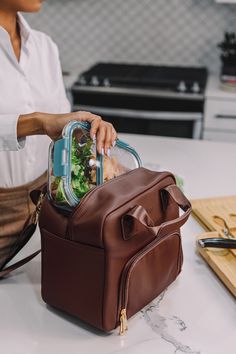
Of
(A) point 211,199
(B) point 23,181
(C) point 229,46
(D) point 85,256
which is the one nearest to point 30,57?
(B) point 23,181

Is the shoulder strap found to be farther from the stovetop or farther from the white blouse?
the stovetop

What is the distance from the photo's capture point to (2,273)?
44.8 inches

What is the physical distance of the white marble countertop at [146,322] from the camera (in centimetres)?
96

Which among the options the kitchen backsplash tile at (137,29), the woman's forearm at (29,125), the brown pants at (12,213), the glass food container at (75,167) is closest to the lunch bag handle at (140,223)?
the glass food container at (75,167)

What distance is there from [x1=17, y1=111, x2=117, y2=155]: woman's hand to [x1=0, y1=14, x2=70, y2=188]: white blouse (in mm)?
55

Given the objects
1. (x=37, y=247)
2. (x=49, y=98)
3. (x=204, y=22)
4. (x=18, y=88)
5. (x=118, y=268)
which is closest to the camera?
(x=118, y=268)

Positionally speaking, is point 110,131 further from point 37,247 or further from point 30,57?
point 30,57

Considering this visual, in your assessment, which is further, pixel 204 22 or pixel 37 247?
pixel 204 22

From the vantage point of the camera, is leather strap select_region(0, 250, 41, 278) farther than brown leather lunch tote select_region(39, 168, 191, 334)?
Yes

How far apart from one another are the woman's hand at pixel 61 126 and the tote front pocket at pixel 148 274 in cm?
22

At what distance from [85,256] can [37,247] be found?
1.19 feet

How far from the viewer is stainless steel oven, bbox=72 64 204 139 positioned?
2988 mm

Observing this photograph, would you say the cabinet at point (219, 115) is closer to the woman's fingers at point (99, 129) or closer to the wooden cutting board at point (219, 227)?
the wooden cutting board at point (219, 227)

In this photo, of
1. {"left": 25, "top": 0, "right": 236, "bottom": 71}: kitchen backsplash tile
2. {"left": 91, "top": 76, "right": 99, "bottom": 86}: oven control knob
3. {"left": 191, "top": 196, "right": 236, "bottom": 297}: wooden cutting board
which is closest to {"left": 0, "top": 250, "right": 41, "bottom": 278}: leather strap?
{"left": 191, "top": 196, "right": 236, "bottom": 297}: wooden cutting board
